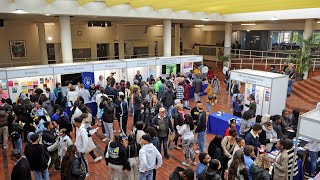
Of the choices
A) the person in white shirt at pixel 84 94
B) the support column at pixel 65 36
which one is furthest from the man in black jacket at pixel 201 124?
the support column at pixel 65 36

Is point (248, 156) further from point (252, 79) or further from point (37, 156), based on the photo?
point (252, 79)

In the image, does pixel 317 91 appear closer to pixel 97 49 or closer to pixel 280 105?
pixel 280 105

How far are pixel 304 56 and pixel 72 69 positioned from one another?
13.3 metres

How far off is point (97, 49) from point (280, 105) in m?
19.1

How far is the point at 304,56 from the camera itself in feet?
52.1

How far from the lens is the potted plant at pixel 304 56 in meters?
15.8

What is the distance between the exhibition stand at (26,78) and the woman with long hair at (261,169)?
951 centimetres

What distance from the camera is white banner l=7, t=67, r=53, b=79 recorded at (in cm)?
1103

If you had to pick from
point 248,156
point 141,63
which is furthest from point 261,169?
point 141,63

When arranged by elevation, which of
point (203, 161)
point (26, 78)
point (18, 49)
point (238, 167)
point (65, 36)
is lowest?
point (238, 167)

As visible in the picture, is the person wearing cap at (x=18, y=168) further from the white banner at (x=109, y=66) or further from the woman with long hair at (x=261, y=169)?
A: the white banner at (x=109, y=66)

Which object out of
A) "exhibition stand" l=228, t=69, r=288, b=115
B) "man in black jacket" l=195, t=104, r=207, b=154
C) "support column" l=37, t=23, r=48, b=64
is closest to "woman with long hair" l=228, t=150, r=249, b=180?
"man in black jacket" l=195, t=104, r=207, b=154

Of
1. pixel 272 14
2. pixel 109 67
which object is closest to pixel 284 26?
pixel 272 14

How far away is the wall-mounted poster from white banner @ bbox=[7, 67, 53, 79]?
39.1ft
